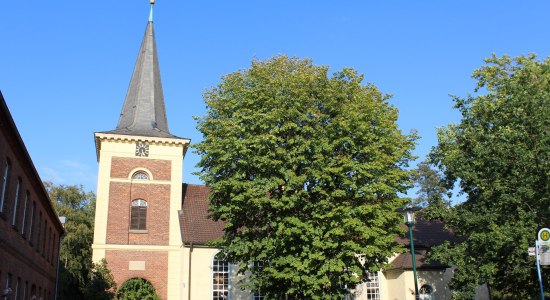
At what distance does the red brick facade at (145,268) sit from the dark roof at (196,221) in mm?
1947

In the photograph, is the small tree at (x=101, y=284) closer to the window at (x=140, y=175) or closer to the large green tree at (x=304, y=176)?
the window at (x=140, y=175)

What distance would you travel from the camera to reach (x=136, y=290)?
29.5 metres

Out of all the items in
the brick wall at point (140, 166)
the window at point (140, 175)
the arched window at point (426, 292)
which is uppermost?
the brick wall at point (140, 166)

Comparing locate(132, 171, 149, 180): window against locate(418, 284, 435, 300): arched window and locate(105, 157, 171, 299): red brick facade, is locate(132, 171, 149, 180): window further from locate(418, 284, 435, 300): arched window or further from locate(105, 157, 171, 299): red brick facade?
locate(418, 284, 435, 300): arched window

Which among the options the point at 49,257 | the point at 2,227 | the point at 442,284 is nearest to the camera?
the point at 2,227

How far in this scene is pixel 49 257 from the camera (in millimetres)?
28156

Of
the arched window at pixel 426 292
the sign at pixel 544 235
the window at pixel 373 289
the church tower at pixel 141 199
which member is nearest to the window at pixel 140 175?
the church tower at pixel 141 199

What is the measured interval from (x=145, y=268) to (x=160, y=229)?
2.49m

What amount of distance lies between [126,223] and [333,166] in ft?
52.8

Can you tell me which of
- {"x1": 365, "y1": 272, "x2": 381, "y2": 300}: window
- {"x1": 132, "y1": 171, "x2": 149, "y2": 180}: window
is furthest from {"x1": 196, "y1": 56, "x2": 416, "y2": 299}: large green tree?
{"x1": 365, "y1": 272, "x2": 381, "y2": 300}: window

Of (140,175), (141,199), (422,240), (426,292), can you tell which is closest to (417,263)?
(426,292)

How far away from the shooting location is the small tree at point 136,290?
95.2 feet

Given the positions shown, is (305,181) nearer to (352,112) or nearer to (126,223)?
(352,112)

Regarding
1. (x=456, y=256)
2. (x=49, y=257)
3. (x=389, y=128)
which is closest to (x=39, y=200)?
(x=49, y=257)
